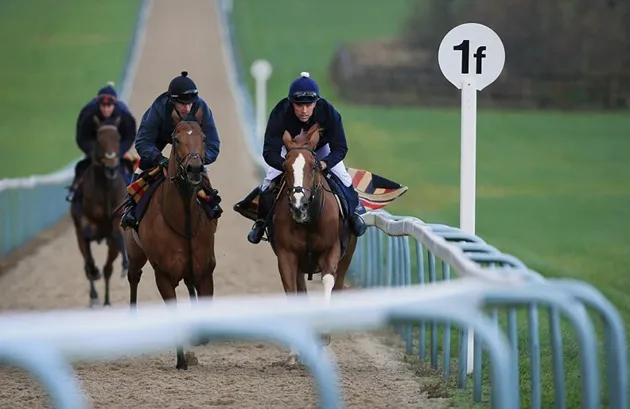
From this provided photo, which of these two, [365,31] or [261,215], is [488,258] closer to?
[261,215]

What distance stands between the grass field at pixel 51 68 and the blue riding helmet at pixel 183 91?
2211cm

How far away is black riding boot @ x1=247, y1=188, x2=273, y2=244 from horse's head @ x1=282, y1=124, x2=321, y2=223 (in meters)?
0.57

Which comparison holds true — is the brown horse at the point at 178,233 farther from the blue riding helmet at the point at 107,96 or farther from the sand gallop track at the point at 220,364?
the blue riding helmet at the point at 107,96

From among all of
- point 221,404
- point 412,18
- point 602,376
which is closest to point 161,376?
point 221,404

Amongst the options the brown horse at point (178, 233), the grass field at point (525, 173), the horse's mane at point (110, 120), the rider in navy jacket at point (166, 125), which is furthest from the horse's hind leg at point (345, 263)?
the horse's mane at point (110, 120)

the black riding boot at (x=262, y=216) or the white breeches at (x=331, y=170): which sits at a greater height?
the white breeches at (x=331, y=170)

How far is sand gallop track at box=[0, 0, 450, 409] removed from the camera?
7.30m

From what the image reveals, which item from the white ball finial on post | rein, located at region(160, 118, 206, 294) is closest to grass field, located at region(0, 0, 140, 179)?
rein, located at region(160, 118, 206, 294)

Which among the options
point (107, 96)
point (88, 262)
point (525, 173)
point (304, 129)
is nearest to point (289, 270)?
point (304, 129)

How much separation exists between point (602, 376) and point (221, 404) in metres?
2.05

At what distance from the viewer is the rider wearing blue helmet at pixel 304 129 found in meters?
8.80

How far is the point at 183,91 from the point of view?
8.59 metres

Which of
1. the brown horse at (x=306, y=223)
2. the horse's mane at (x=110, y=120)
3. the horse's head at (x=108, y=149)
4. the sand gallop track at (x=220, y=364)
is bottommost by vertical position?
the sand gallop track at (x=220, y=364)

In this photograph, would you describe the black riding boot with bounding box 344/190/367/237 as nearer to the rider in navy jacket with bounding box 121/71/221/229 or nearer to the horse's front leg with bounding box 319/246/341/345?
the horse's front leg with bounding box 319/246/341/345
